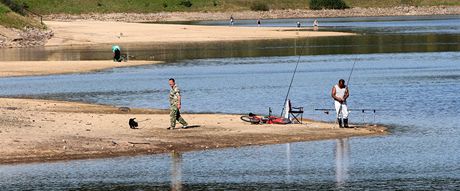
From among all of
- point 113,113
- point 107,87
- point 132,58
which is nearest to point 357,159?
point 113,113

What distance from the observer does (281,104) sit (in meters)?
43.1

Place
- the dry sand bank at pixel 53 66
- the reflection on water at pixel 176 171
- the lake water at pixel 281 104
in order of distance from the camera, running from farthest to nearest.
→ the dry sand bank at pixel 53 66 → the lake water at pixel 281 104 → the reflection on water at pixel 176 171

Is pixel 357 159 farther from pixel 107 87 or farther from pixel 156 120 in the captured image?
pixel 107 87

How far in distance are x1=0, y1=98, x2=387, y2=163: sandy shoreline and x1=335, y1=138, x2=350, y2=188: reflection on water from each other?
118 cm

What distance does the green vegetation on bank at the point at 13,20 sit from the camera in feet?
324

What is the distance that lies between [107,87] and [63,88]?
1952mm

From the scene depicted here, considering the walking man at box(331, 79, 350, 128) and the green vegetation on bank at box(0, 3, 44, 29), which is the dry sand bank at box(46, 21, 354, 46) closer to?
the green vegetation on bank at box(0, 3, 44, 29)

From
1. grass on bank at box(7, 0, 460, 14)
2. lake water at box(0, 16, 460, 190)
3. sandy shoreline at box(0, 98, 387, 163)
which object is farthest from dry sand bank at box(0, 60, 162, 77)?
grass on bank at box(7, 0, 460, 14)

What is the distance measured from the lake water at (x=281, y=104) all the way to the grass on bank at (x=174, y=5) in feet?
235

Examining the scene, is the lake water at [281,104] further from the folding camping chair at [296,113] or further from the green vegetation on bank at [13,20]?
the green vegetation on bank at [13,20]

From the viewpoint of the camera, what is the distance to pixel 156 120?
35875mm

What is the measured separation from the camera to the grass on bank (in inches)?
6289

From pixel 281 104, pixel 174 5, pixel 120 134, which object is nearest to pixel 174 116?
pixel 120 134

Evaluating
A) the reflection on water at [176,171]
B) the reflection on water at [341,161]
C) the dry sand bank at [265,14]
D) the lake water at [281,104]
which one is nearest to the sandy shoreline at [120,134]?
the lake water at [281,104]
